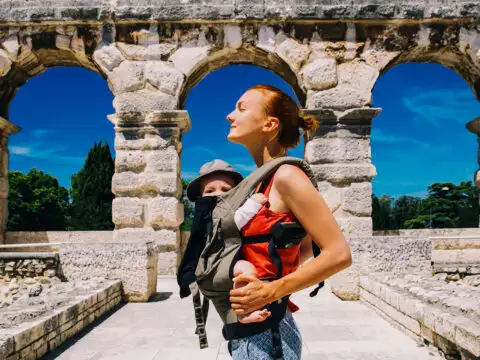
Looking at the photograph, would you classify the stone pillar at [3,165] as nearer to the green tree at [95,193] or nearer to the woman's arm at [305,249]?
the woman's arm at [305,249]

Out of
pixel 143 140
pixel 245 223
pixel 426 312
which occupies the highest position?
pixel 143 140

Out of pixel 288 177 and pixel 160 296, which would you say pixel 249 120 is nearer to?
pixel 288 177

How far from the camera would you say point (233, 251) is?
5.22 ft

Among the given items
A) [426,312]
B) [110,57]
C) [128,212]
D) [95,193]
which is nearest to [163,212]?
[128,212]

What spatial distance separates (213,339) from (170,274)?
13.7 feet

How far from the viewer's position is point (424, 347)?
4.50m

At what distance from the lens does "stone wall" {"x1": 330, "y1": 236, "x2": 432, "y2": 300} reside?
268 inches

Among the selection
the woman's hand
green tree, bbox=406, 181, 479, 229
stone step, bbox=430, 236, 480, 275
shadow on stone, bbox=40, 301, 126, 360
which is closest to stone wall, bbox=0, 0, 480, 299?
stone step, bbox=430, 236, 480, 275

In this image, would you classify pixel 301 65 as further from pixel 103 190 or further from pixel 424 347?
pixel 103 190

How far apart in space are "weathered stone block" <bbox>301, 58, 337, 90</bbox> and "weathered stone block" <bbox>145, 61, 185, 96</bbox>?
93.1 inches

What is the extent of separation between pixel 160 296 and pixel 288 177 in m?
6.06

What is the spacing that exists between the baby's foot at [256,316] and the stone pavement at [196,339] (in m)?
2.89

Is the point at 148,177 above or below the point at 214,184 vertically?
above

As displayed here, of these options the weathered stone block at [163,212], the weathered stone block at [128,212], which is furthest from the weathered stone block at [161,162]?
the weathered stone block at [128,212]
